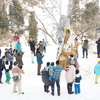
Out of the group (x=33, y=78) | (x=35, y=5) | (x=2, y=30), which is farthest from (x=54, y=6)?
(x=2, y=30)

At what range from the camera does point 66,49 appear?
9.84m

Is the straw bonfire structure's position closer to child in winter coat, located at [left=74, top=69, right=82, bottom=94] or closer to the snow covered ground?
the snow covered ground

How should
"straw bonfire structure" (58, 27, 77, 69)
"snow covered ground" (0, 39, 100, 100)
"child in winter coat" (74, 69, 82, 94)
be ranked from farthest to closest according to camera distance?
"straw bonfire structure" (58, 27, 77, 69), "child in winter coat" (74, 69, 82, 94), "snow covered ground" (0, 39, 100, 100)

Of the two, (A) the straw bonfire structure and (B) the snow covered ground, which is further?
(A) the straw bonfire structure

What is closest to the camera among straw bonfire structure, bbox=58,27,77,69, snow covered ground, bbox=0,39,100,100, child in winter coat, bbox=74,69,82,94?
snow covered ground, bbox=0,39,100,100

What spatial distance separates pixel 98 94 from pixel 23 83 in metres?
3.72

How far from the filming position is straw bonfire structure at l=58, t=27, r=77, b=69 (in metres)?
9.70

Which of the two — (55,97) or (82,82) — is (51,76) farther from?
(82,82)

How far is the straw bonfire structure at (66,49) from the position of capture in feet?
31.8

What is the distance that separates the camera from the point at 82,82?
328 inches

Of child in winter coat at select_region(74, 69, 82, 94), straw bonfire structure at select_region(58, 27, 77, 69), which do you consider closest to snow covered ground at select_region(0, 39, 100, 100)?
child in winter coat at select_region(74, 69, 82, 94)

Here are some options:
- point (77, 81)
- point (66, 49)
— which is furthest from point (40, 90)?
point (66, 49)

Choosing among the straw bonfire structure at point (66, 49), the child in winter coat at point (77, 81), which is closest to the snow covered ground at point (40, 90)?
the child in winter coat at point (77, 81)

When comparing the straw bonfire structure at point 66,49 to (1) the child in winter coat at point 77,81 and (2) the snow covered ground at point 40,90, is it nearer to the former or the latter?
(2) the snow covered ground at point 40,90
